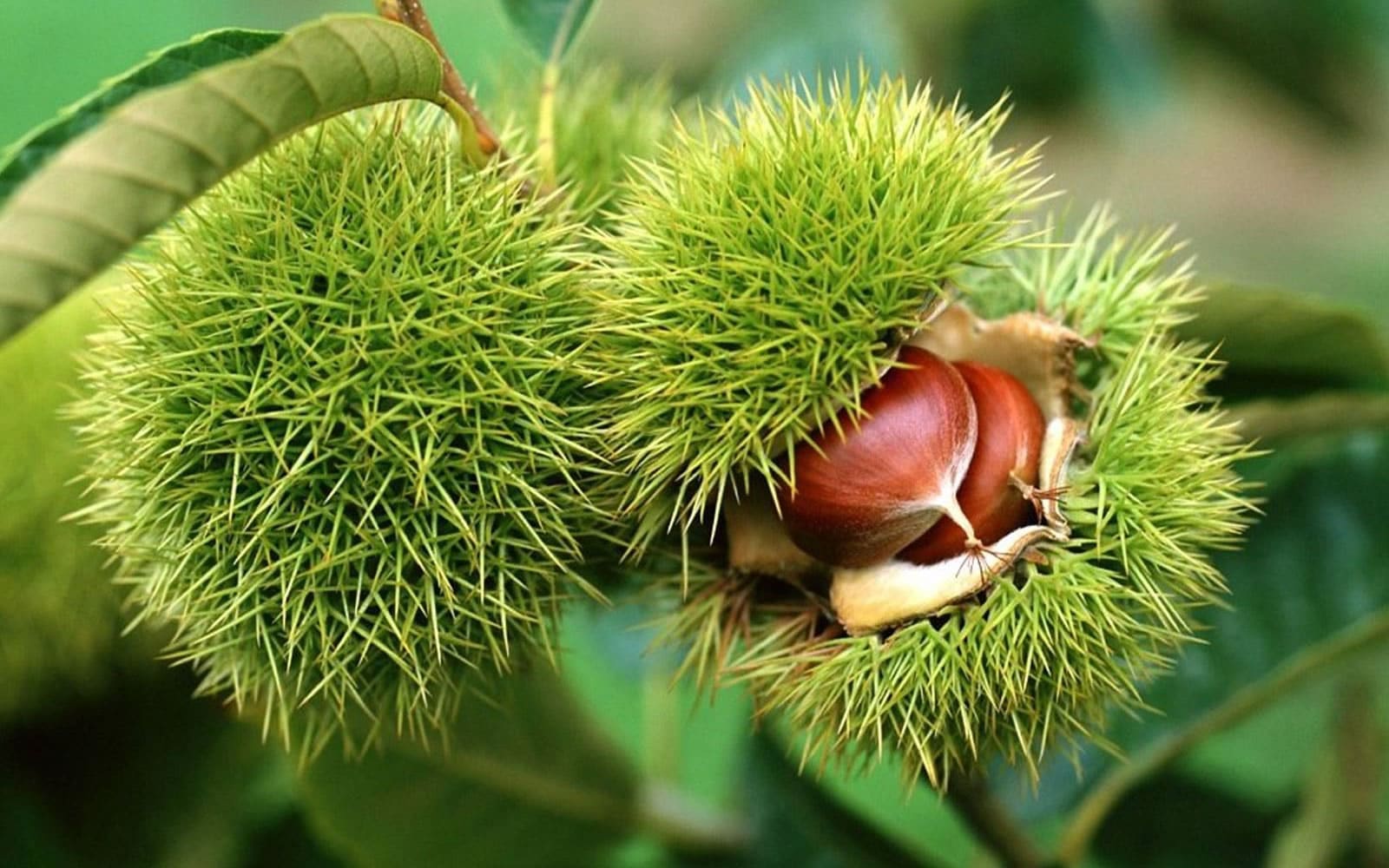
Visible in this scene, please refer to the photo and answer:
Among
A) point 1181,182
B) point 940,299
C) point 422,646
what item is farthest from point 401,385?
point 1181,182

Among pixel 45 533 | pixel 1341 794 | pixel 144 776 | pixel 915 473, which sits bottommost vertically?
pixel 144 776

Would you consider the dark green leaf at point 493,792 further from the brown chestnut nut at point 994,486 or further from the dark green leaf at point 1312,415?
the dark green leaf at point 1312,415

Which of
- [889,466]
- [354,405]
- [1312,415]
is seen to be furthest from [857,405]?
[1312,415]

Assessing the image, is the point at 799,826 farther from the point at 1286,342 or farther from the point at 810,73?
the point at 810,73

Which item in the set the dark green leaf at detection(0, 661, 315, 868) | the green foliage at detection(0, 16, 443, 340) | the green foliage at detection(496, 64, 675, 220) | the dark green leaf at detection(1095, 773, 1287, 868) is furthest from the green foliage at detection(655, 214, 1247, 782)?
the dark green leaf at detection(0, 661, 315, 868)

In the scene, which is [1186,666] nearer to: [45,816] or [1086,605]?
[1086,605]

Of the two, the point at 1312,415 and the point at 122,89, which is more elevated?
the point at 1312,415

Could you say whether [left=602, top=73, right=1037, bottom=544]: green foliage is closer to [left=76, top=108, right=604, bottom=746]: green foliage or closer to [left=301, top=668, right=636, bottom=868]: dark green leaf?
[left=76, top=108, right=604, bottom=746]: green foliage

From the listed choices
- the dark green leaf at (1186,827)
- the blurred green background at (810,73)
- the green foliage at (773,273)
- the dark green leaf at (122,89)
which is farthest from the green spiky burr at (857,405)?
the dark green leaf at (1186,827)
